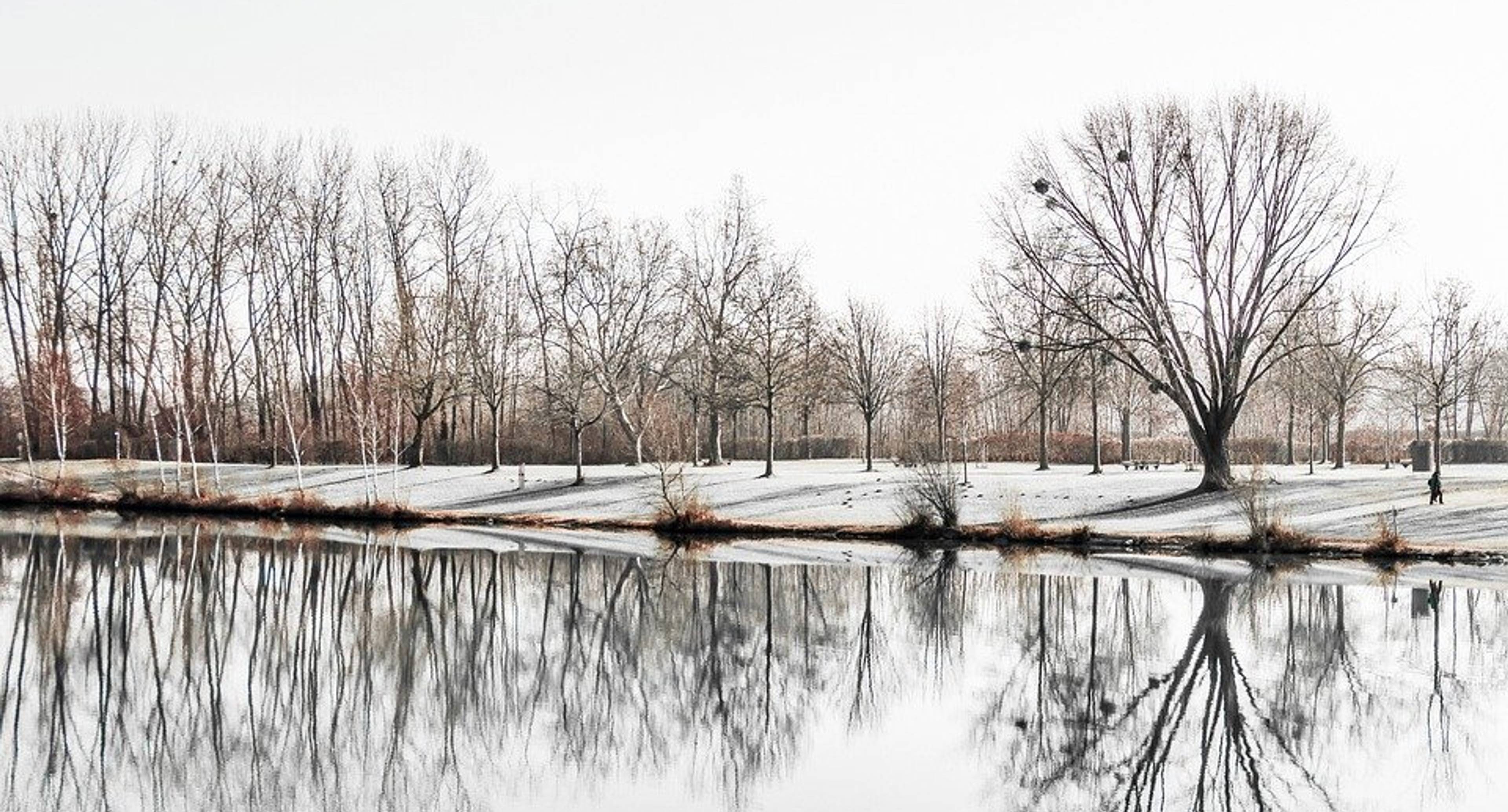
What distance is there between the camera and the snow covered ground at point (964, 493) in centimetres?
3584

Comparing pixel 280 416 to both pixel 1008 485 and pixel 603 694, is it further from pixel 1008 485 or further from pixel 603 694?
pixel 603 694

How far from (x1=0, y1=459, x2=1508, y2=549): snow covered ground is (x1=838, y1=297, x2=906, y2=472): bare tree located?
27.7ft

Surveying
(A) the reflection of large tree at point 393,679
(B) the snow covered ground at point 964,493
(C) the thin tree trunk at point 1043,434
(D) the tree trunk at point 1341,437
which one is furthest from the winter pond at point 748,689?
(C) the thin tree trunk at point 1043,434

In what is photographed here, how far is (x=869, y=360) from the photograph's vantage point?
6931 centimetres

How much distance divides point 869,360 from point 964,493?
89.2ft

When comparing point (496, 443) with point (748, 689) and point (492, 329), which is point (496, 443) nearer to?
point (492, 329)

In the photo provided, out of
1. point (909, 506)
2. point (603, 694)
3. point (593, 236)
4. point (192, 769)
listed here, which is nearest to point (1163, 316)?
point (909, 506)

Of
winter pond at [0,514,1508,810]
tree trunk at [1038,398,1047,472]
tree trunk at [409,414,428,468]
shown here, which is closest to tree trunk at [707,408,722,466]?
tree trunk at [409,414,428,468]

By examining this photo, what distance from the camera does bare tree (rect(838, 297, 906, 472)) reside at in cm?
6600

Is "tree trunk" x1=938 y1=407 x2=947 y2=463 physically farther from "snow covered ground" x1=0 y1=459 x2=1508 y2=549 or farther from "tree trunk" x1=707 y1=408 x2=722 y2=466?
"tree trunk" x1=707 y1=408 x2=722 y2=466

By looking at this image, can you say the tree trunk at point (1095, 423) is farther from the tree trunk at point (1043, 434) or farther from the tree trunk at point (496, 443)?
the tree trunk at point (496, 443)

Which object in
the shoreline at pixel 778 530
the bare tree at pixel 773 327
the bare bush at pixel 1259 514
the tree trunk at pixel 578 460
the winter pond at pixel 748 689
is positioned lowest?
the winter pond at pixel 748 689

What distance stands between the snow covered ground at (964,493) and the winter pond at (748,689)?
320 inches

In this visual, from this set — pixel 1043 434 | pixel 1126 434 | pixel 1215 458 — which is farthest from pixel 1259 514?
pixel 1126 434
